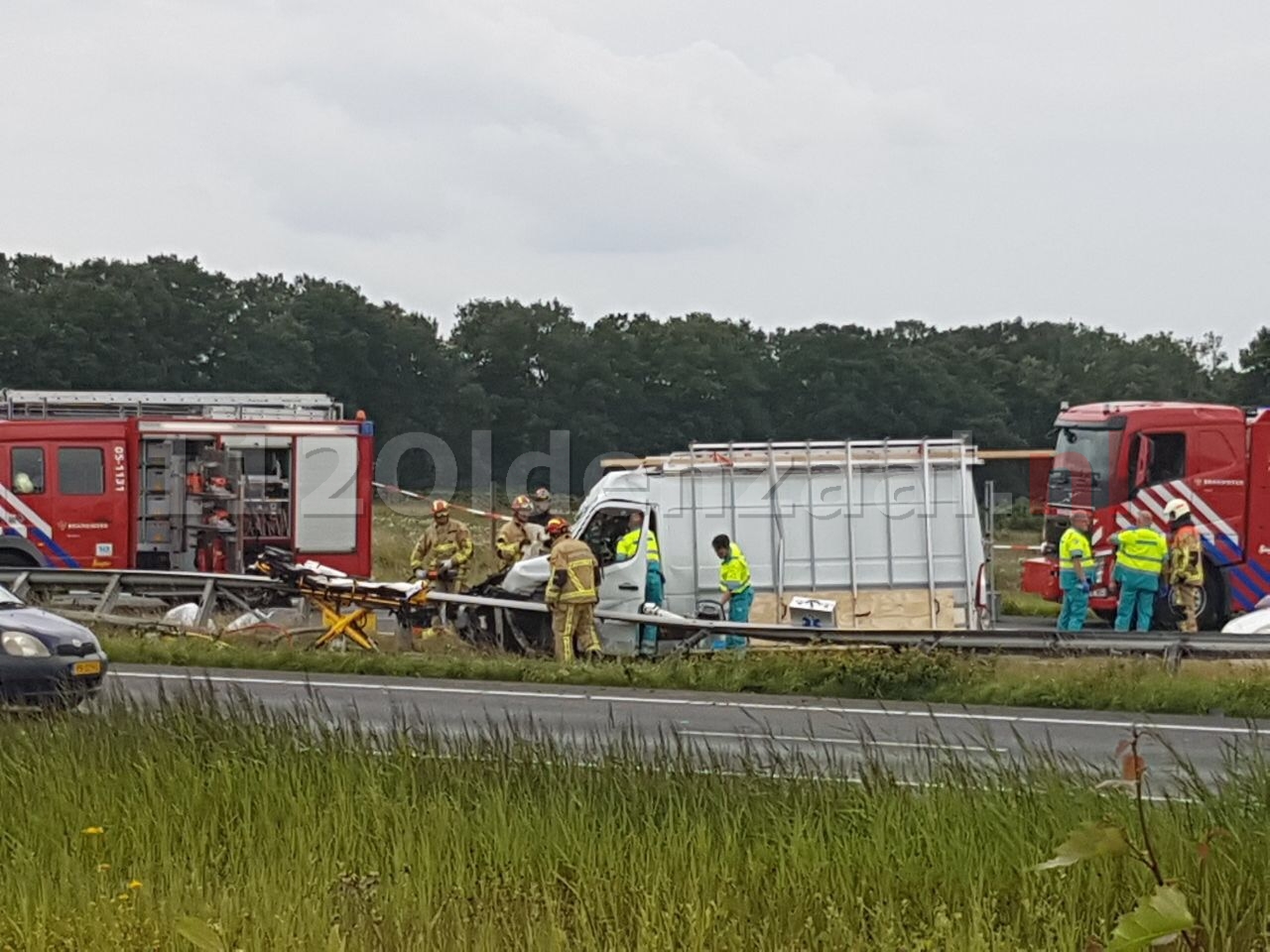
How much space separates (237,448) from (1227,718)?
47.4ft

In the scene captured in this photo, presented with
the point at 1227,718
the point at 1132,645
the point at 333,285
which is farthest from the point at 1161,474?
the point at 333,285

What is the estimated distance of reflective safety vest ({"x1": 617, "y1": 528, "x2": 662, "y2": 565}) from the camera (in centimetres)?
1956

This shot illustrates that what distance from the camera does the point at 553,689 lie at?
1639cm

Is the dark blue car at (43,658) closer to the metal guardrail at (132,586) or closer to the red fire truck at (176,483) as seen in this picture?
the metal guardrail at (132,586)

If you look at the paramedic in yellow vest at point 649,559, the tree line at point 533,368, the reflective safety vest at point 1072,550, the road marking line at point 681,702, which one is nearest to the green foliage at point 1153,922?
the road marking line at point 681,702

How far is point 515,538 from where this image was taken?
69.5 ft

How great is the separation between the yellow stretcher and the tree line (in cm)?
4052

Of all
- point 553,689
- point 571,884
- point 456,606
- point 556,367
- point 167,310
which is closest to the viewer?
point 571,884

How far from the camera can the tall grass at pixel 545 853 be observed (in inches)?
240

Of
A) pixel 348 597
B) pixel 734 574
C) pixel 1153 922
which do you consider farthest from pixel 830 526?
pixel 1153 922

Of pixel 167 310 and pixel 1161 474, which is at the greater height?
pixel 167 310

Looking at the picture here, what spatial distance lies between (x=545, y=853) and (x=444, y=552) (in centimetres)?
1360

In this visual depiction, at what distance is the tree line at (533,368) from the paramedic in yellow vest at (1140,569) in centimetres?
4060

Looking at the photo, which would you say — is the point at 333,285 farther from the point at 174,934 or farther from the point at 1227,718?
the point at 174,934
